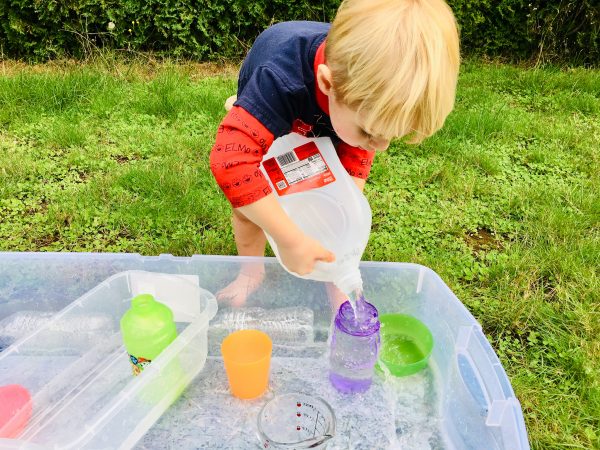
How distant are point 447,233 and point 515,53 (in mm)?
2268

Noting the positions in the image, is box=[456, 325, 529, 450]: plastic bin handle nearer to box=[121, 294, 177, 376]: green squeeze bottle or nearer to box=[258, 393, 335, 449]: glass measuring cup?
box=[258, 393, 335, 449]: glass measuring cup

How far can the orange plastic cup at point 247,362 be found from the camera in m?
1.26

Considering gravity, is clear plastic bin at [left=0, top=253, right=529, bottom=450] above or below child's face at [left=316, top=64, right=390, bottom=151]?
below

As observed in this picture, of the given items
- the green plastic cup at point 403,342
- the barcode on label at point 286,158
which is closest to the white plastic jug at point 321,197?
the barcode on label at point 286,158

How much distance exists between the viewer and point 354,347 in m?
1.32

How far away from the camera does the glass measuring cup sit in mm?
1209

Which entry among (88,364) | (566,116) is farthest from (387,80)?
(566,116)

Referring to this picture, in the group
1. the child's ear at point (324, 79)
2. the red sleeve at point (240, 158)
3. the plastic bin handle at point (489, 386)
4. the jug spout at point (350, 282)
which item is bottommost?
the plastic bin handle at point (489, 386)

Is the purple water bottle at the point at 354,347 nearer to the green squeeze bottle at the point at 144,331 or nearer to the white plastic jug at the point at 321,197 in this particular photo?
the white plastic jug at the point at 321,197

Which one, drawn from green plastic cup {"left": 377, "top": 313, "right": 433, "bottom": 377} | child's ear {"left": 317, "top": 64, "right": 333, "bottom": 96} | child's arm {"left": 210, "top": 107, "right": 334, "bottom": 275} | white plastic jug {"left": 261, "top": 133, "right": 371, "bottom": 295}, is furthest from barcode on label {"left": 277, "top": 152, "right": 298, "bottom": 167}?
green plastic cup {"left": 377, "top": 313, "right": 433, "bottom": 377}

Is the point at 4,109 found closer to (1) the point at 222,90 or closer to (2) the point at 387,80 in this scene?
(1) the point at 222,90

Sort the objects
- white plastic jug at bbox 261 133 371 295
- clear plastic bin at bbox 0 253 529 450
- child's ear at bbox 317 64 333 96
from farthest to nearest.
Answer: white plastic jug at bbox 261 133 371 295 < clear plastic bin at bbox 0 253 529 450 < child's ear at bbox 317 64 333 96

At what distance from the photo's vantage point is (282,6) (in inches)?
135

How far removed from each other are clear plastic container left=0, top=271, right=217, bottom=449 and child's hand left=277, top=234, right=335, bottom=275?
0.80 feet
